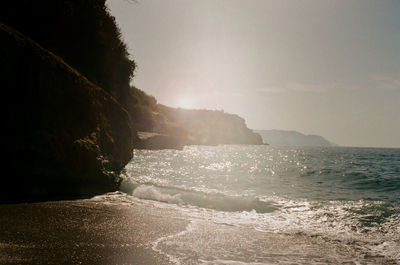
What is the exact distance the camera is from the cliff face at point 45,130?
7.25m

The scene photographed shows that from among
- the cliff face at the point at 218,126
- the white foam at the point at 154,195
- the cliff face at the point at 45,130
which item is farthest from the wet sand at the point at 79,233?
the cliff face at the point at 218,126

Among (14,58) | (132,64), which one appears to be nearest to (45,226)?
(14,58)

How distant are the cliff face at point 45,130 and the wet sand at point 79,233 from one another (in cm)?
99

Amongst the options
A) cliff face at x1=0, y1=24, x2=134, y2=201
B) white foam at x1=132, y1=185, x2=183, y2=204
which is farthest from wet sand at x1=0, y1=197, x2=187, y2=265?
white foam at x1=132, y1=185, x2=183, y2=204

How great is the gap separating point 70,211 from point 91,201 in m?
1.40

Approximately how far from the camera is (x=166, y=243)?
16.6 feet

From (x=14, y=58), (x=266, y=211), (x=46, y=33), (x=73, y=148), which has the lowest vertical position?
(x=266, y=211)

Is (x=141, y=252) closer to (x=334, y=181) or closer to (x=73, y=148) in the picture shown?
(x=73, y=148)

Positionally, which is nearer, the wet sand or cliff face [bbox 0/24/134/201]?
the wet sand

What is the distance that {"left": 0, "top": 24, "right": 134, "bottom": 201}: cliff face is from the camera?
7.25 metres

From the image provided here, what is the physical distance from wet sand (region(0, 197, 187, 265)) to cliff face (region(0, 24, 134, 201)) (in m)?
0.99

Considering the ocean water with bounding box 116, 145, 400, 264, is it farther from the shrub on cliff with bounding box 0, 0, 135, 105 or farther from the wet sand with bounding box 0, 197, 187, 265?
the shrub on cliff with bounding box 0, 0, 135, 105

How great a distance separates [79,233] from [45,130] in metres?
4.06

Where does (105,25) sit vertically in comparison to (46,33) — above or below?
above
